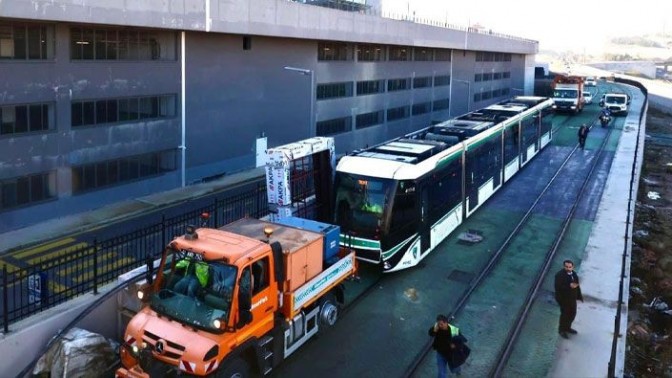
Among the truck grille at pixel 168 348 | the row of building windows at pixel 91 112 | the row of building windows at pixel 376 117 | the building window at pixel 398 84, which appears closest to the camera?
the truck grille at pixel 168 348

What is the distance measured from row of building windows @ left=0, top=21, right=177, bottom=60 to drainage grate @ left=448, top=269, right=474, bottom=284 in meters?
17.0

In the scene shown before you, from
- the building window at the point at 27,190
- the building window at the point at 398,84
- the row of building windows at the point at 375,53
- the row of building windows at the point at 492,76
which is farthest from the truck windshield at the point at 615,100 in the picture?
the building window at the point at 27,190

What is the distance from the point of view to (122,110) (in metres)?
26.6

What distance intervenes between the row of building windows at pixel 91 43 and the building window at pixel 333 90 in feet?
41.2

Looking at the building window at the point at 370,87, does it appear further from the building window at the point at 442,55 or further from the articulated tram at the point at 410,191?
the articulated tram at the point at 410,191

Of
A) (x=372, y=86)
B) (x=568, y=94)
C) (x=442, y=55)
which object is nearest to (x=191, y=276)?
(x=372, y=86)

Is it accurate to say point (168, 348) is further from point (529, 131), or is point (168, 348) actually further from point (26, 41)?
point (529, 131)

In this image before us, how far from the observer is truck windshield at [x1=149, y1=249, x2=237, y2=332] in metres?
9.71

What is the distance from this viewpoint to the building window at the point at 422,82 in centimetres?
5204

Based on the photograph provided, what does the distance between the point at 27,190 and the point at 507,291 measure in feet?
58.4

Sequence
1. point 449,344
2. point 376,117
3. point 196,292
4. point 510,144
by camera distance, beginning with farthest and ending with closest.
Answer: point 376,117
point 510,144
point 449,344
point 196,292

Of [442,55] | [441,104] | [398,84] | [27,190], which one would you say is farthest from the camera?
[441,104]

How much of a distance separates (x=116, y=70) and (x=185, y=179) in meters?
6.43

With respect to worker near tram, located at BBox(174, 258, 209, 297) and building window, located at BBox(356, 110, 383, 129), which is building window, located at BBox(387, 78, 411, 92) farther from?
worker near tram, located at BBox(174, 258, 209, 297)
